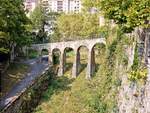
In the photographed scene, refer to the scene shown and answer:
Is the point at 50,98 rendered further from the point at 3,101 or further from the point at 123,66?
the point at 123,66

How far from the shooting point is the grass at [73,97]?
A: 2904 centimetres

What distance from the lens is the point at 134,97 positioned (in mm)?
17781

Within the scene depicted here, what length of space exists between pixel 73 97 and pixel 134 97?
18.2m

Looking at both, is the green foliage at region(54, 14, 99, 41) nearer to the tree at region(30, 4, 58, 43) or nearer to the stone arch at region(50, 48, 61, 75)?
the stone arch at region(50, 48, 61, 75)

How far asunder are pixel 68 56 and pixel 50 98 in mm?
20589

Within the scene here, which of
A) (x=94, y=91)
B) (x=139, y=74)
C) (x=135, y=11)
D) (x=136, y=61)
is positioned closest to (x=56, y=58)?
(x=94, y=91)

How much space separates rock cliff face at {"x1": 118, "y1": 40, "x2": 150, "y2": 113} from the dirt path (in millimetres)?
9862

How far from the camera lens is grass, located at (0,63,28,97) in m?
34.3

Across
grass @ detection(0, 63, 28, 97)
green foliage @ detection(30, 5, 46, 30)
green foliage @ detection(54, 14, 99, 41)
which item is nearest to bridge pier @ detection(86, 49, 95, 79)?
green foliage @ detection(54, 14, 99, 41)

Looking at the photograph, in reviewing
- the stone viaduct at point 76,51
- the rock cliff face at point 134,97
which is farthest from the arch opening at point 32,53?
the rock cliff face at point 134,97

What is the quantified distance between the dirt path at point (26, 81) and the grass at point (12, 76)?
1.63 feet

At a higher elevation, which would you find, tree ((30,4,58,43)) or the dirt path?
tree ((30,4,58,43))

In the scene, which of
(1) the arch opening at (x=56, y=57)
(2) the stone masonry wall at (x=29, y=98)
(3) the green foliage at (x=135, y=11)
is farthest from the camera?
(1) the arch opening at (x=56, y=57)

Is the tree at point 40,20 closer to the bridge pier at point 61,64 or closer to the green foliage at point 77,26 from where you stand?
the green foliage at point 77,26
